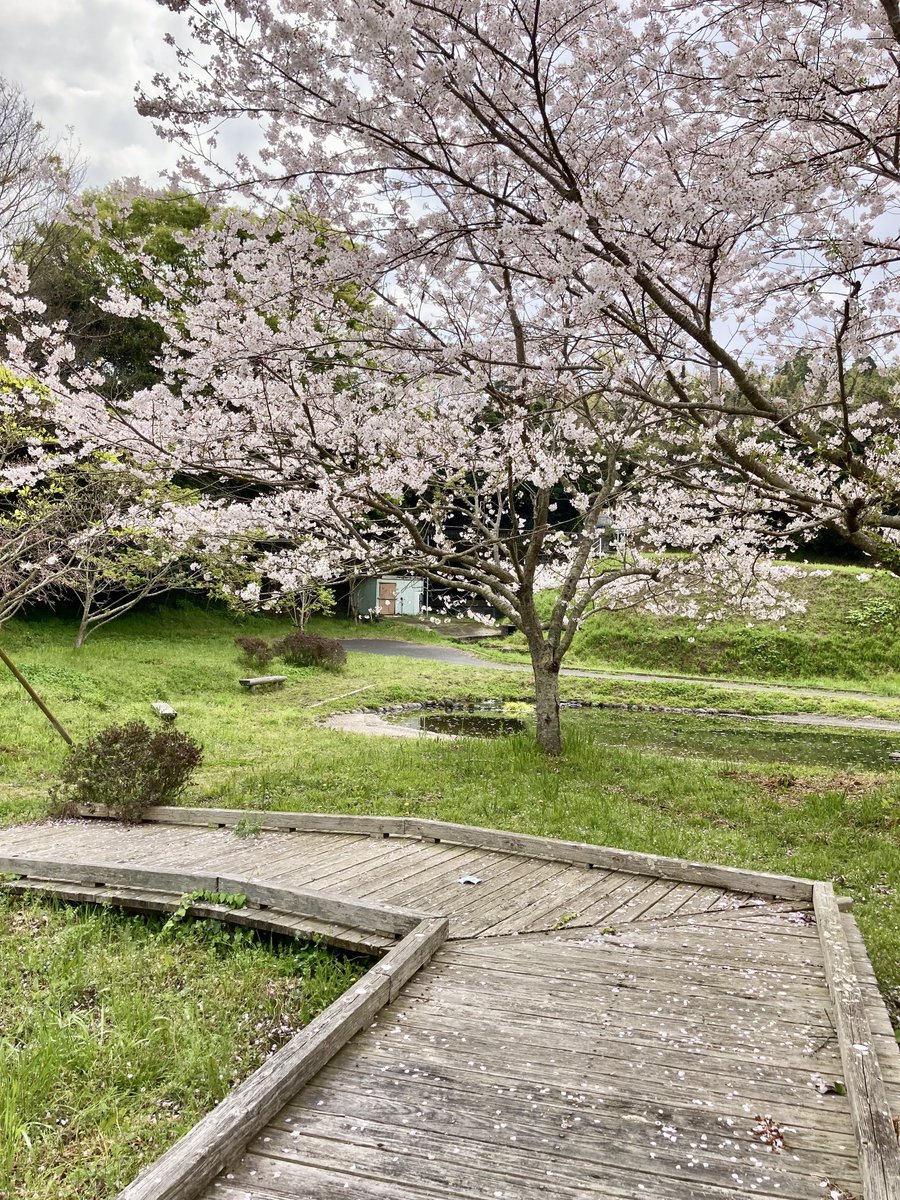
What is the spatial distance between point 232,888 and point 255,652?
47.0 ft

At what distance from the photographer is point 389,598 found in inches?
1398

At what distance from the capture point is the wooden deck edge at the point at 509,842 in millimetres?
4582

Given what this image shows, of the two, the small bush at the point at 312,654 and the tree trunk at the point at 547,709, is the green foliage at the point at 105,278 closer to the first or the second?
the small bush at the point at 312,654

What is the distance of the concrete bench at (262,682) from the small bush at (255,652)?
161 cm

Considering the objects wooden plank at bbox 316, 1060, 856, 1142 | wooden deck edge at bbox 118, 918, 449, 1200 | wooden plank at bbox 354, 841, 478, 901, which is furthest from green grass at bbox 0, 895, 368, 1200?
wooden plank at bbox 316, 1060, 856, 1142

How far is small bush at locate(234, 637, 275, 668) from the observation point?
18344 mm

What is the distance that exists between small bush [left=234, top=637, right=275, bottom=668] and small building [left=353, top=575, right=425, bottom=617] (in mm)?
12208

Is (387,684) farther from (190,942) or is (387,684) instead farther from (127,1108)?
(127,1108)

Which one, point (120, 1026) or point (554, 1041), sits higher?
point (554, 1041)

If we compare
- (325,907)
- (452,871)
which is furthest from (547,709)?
(325,907)

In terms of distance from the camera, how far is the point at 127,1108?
2990mm

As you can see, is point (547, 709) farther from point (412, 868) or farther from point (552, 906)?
point (552, 906)

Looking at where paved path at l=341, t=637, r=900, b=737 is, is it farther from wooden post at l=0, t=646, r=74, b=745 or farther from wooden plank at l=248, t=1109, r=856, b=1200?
wooden plank at l=248, t=1109, r=856, b=1200

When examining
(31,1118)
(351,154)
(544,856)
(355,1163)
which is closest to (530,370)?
(351,154)
